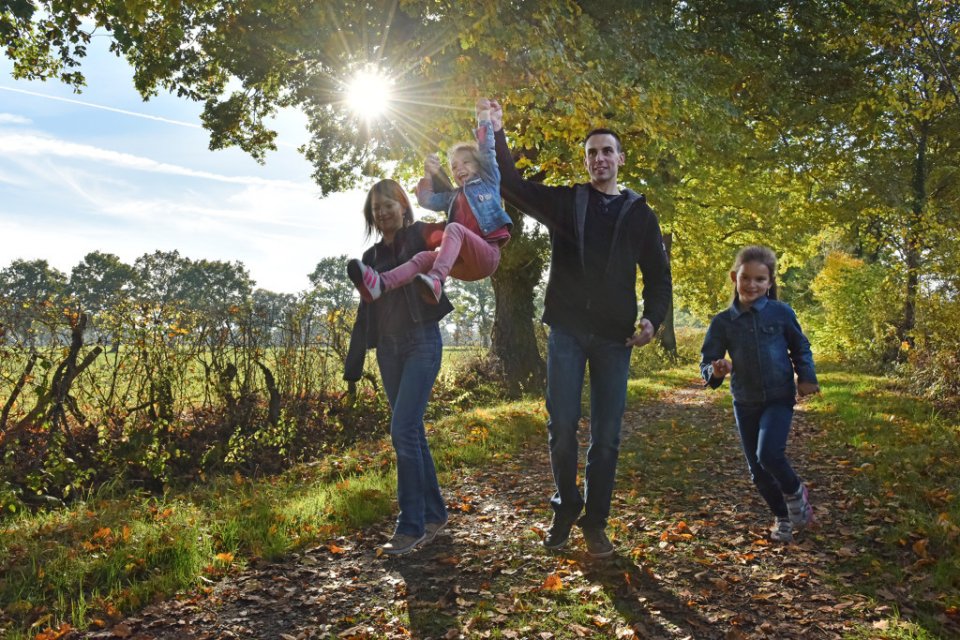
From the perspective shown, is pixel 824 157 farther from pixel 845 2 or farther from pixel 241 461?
pixel 241 461

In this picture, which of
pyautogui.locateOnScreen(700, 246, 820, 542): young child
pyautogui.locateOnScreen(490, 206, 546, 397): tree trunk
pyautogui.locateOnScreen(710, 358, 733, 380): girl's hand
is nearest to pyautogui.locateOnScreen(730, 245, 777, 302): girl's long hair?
pyautogui.locateOnScreen(700, 246, 820, 542): young child

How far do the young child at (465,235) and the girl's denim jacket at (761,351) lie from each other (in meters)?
1.64

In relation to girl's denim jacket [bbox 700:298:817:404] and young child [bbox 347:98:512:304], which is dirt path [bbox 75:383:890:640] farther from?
young child [bbox 347:98:512:304]

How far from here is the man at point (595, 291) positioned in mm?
3752

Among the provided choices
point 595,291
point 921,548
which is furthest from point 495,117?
point 921,548

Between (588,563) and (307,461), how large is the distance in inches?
200

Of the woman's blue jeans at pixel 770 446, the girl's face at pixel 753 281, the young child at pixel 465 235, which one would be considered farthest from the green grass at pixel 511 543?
the young child at pixel 465 235

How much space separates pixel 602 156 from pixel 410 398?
73.7 inches

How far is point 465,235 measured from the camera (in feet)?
12.4

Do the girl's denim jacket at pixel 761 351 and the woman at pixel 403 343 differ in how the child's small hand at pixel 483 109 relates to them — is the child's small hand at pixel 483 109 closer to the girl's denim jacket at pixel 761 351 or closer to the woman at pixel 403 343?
the woman at pixel 403 343

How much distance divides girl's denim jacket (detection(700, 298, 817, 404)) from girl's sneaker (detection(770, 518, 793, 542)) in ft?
2.85

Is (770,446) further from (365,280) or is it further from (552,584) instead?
(365,280)

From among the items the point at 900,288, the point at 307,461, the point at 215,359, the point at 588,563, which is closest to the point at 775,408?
the point at 588,563

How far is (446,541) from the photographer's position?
4531mm
